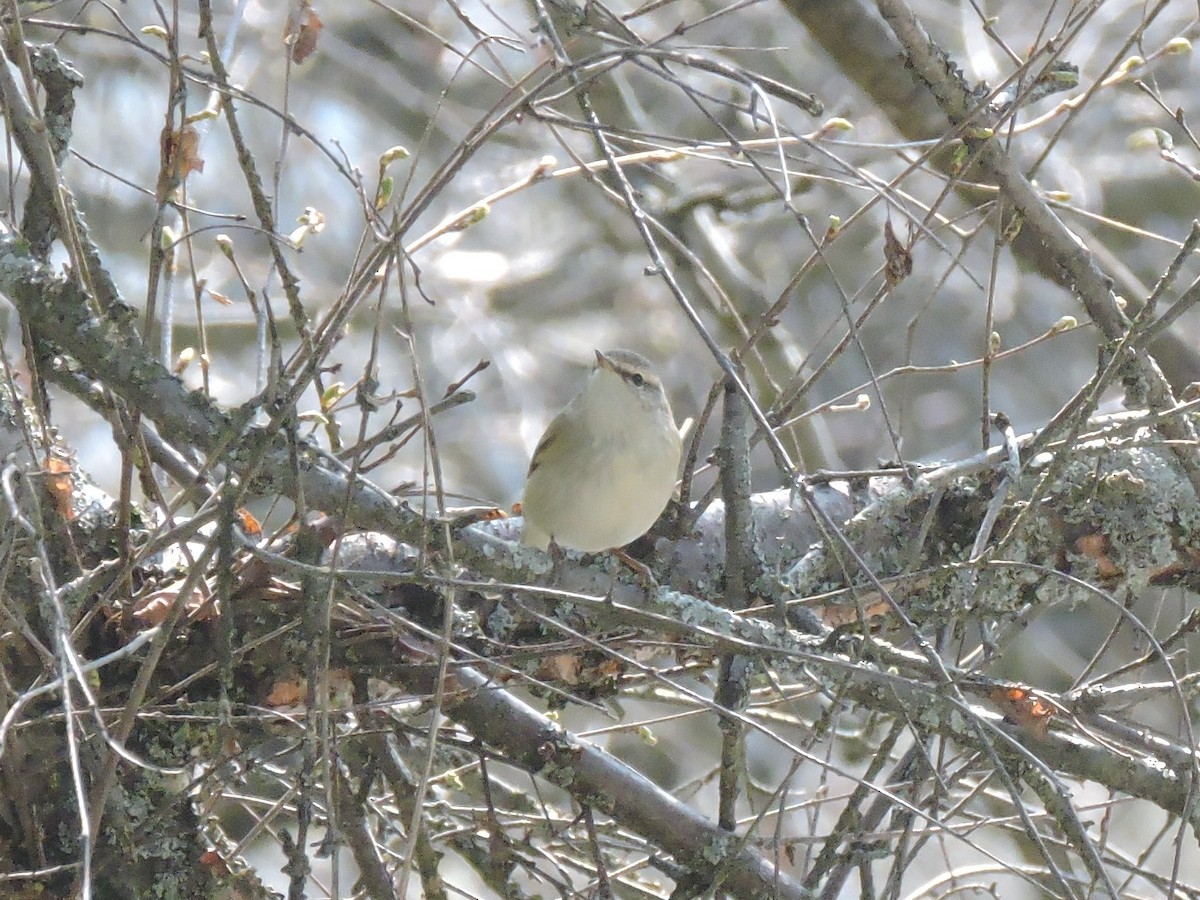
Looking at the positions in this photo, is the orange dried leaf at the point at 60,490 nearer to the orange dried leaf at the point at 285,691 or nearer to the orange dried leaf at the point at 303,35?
the orange dried leaf at the point at 285,691

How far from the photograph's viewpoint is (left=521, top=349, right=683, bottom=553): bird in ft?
9.27

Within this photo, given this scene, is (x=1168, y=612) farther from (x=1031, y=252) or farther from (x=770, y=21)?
(x=770, y=21)

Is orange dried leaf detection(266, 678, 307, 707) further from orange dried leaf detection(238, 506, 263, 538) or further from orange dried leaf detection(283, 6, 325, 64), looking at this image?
orange dried leaf detection(283, 6, 325, 64)

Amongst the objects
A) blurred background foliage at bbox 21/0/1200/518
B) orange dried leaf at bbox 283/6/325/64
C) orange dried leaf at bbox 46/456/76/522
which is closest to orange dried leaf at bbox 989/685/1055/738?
orange dried leaf at bbox 283/6/325/64

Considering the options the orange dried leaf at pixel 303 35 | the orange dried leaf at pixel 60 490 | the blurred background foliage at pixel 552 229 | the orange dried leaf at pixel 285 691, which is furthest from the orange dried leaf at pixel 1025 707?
the blurred background foliage at pixel 552 229

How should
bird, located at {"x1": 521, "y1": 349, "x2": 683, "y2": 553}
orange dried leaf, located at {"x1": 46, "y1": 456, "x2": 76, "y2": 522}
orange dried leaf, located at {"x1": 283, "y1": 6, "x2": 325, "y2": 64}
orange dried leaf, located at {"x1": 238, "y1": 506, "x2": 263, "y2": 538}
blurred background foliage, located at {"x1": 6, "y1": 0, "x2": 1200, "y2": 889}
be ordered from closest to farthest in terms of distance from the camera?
orange dried leaf, located at {"x1": 283, "y1": 6, "x2": 325, "y2": 64}
orange dried leaf, located at {"x1": 46, "y1": 456, "x2": 76, "y2": 522}
orange dried leaf, located at {"x1": 238, "y1": 506, "x2": 263, "y2": 538}
bird, located at {"x1": 521, "y1": 349, "x2": 683, "y2": 553}
blurred background foliage, located at {"x1": 6, "y1": 0, "x2": 1200, "y2": 889}

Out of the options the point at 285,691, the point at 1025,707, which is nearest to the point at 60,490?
the point at 285,691

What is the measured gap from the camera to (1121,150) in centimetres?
807

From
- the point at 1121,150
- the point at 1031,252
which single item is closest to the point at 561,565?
the point at 1031,252

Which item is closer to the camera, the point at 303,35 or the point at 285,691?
the point at 303,35

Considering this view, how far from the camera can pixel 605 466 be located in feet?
9.59

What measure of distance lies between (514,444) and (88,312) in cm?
555

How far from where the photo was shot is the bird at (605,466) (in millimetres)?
2826

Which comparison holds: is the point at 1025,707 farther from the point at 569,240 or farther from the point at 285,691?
the point at 569,240
